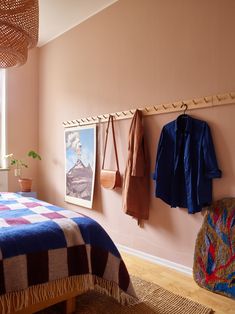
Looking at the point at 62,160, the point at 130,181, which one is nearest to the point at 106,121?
the point at 130,181

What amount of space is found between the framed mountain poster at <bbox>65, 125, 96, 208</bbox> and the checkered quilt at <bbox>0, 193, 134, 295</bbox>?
4.49 ft

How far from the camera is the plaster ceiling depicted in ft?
10.3

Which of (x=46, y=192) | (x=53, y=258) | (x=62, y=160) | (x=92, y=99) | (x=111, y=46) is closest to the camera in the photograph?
(x=53, y=258)

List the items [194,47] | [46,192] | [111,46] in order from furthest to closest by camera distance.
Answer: [46,192] → [111,46] → [194,47]

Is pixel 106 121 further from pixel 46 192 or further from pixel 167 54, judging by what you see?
pixel 46 192

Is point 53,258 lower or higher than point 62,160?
lower

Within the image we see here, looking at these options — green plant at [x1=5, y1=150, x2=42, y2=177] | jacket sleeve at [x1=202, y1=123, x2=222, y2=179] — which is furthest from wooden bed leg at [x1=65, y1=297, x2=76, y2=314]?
green plant at [x1=5, y1=150, x2=42, y2=177]

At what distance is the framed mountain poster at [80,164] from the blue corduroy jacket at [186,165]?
1.01 metres

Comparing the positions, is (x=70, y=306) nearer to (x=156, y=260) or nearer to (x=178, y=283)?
(x=178, y=283)

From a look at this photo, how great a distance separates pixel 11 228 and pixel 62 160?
235 centimetres

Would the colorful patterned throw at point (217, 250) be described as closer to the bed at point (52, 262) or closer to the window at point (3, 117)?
the bed at point (52, 262)

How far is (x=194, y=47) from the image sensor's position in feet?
7.93

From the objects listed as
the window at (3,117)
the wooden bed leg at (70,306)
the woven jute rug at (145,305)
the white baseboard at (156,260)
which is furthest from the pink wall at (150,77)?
the wooden bed leg at (70,306)

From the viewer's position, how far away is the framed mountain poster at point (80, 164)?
334 cm
